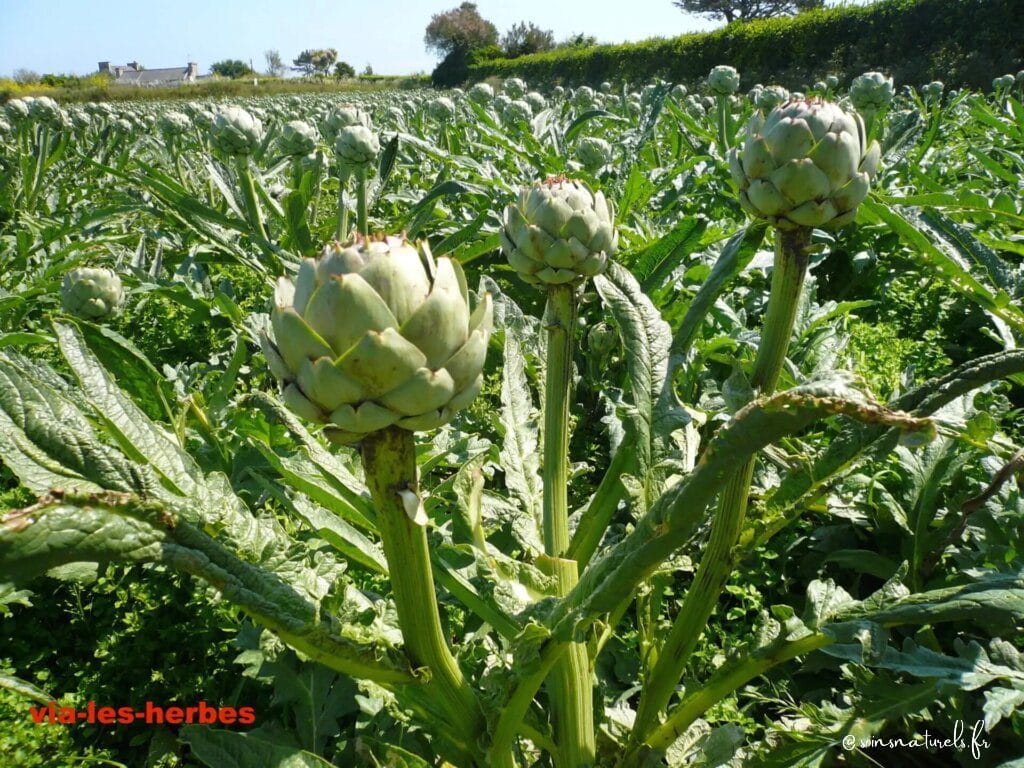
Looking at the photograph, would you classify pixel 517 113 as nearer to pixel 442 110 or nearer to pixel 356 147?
pixel 442 110

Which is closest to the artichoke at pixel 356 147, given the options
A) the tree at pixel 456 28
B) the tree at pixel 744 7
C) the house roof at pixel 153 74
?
the tree at pixel 744 7

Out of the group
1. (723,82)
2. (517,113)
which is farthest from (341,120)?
(723,82)

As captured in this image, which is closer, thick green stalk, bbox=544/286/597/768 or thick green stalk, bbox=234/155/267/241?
thick green stalk, bbox=544/286/597/768

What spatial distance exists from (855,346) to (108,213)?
8.73 feet

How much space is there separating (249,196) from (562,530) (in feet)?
5.85

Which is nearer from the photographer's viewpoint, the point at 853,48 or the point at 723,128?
the point at 723,128

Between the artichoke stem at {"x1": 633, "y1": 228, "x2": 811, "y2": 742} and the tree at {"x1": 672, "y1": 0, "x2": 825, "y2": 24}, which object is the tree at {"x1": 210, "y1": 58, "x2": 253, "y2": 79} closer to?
the tree at {"x1": 672, "y1": 0, "x2": 825, "y2": 24}

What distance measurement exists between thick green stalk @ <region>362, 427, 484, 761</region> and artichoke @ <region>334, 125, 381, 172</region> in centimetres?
194

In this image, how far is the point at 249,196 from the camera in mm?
2285

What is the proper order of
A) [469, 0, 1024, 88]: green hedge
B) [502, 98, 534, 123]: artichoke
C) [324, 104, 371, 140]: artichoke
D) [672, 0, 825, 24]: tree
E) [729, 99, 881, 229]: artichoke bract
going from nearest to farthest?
[729, 99, 881, 229]: artichoke bract, [324, 104, 371, 140]: artichoke, [502, 98, 534, 123]: artichoke, [469, 0, 1024, 88]: green hedge, [672, 0, 825, 24]: tree

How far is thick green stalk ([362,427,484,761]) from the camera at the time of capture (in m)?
0.60

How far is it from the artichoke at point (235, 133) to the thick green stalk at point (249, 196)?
1.3 inches

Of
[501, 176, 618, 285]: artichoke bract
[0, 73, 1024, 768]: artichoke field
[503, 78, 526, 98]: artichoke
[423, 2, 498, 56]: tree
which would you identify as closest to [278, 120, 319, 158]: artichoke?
[0, 73, 1024, 768]: artichoke field

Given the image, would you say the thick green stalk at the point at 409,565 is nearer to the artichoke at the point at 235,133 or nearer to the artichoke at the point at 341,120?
the artichoke at the point at 235,133
